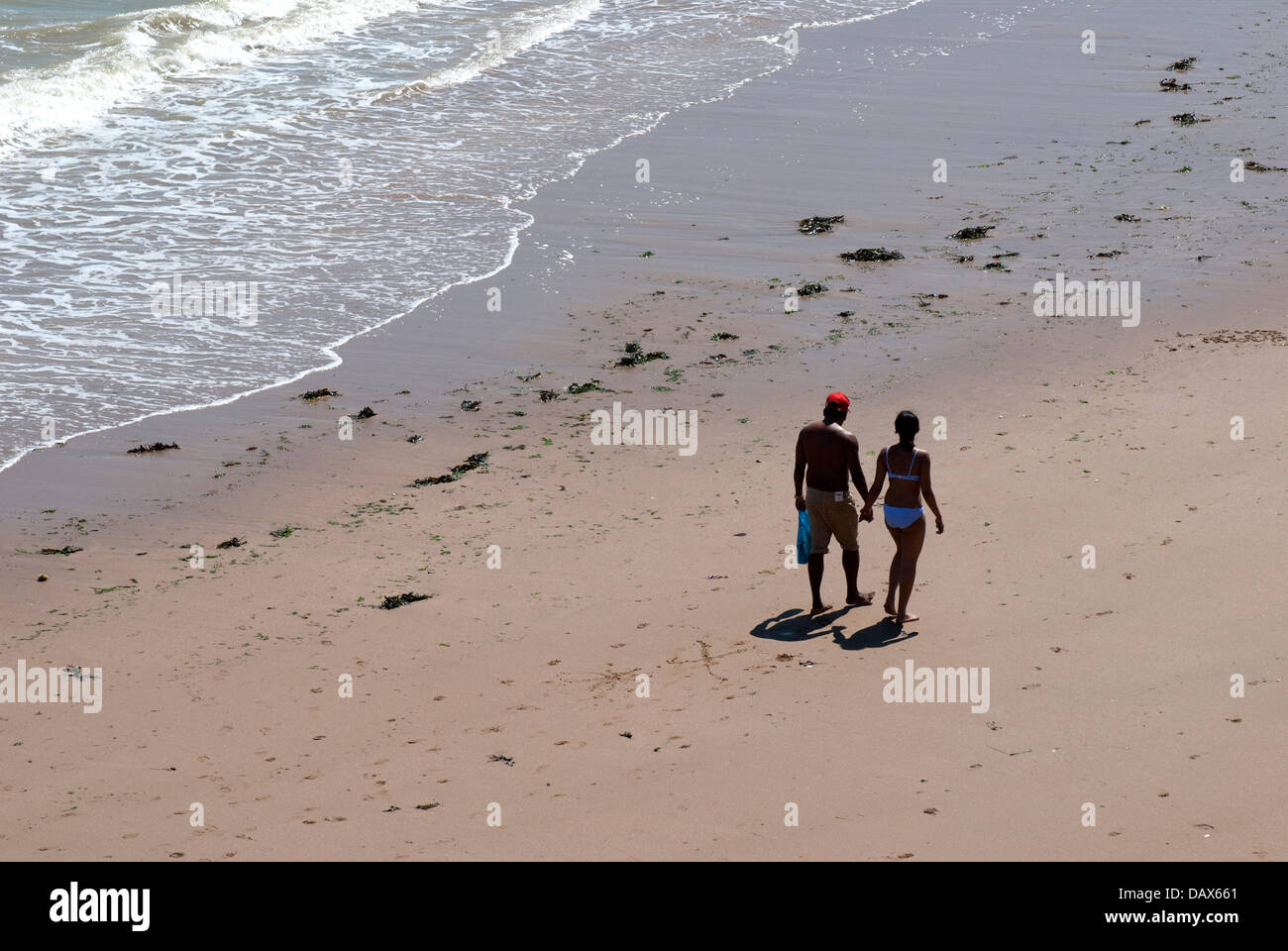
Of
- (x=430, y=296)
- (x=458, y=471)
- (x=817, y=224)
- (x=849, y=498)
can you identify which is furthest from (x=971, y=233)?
(x=849, y=498)

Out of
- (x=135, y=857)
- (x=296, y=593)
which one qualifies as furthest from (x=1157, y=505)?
(x=135, y=857)

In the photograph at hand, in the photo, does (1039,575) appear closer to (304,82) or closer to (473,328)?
(473,328)

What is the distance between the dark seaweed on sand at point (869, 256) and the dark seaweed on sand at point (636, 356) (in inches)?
120

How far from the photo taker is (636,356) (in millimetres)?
13016

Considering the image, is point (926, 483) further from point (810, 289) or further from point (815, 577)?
point (810, 289)

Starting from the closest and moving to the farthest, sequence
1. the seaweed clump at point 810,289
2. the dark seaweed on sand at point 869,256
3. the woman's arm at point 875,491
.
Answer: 1. the woman's arm at point 875,491
2. the seaweed clump at point 810,289
3. the dark seaweed on sand at point 869,256

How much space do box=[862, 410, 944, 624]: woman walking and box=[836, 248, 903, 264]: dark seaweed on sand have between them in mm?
6825

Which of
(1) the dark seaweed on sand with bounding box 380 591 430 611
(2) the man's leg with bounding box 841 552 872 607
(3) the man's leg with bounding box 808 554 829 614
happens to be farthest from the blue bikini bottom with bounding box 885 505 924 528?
(1) the dark seaweed on sand with bounding box 380 591 430 611

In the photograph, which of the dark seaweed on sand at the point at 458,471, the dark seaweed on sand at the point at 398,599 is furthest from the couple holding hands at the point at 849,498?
the dark seaweed on sand at the point at 458,471

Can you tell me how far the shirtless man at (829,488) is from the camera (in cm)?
861

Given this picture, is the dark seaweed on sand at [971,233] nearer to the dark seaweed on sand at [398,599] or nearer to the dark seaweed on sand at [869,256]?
the dark seaweed on sand at [869,256]

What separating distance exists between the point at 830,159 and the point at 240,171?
7.97 m

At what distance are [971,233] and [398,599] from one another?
9018 millimetres

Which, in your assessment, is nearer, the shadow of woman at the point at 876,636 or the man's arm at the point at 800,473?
the shadow of woman at the point at 876,636
